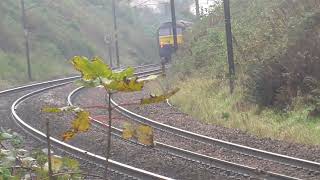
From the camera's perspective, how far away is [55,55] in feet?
138

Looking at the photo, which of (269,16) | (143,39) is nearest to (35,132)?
(269,16)

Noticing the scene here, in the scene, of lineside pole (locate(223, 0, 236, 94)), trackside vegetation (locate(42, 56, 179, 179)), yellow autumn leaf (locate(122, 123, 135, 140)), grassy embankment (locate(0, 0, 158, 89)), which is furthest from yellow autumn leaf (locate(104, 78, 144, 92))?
grassy embankment (locate(0, 0, 158, 89))

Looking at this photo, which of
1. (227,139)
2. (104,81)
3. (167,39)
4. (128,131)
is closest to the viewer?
(104,81)

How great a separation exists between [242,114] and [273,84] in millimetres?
1189

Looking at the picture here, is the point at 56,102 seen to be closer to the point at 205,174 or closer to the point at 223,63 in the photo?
the point at 223,63

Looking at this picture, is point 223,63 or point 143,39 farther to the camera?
point 143,39

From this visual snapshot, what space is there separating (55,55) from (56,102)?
23105 millimetres

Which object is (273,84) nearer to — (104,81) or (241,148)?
(241,148)

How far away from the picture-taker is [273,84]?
594 inches

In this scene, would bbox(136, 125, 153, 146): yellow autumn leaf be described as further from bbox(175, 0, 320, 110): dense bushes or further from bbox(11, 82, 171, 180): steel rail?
bbox(175, 0, 320, 110): dense bushes

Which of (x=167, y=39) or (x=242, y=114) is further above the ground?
(x=167, y=39)

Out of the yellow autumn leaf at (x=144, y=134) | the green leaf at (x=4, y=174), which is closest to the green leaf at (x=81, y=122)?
the yellow autumn leaf at (x=144, y=134)

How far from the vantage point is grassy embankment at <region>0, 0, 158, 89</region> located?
37.9 m

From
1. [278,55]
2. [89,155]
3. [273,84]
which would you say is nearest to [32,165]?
[89,155]
